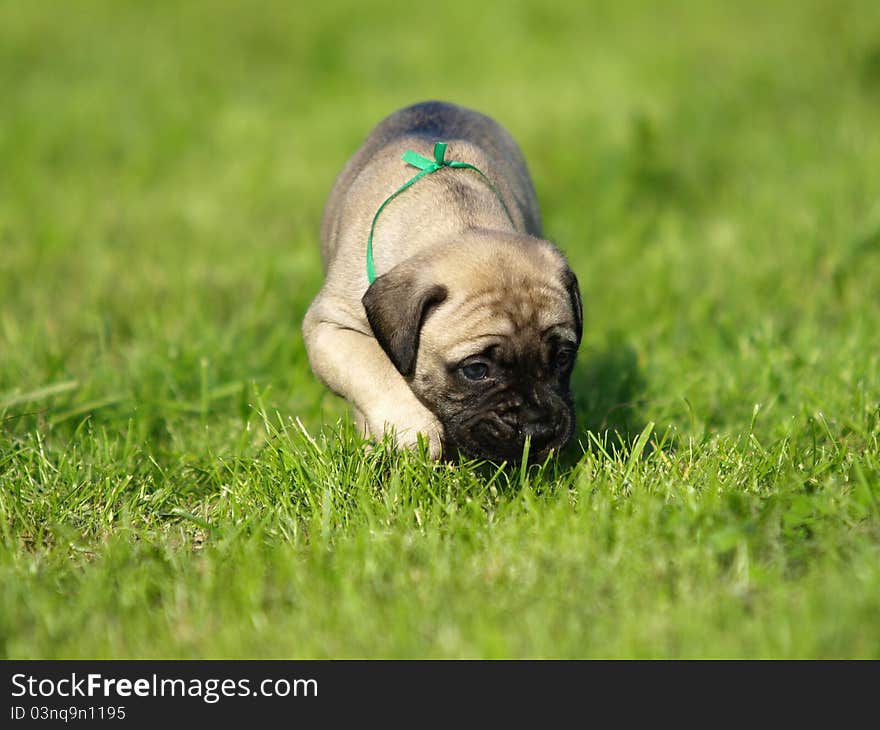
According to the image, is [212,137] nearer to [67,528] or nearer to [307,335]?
[307,335]

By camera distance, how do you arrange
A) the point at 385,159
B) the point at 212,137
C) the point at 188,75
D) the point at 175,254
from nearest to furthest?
the point at 385,159 → the point at 175,254 → the point at 212,137 → the point at 188,75

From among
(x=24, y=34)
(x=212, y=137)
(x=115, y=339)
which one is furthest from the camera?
(x=24, y=34)

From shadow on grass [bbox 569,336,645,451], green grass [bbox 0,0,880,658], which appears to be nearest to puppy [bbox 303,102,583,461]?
green grass [bbox 0,0,880,658]

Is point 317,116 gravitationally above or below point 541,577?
above

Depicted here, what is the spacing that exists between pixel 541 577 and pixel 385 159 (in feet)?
8.78

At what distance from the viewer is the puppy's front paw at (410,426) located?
462cm

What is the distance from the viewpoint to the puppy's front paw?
4617 mm

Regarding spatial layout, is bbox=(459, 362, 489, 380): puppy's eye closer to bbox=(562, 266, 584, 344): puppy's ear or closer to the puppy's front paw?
the puppy's front paw

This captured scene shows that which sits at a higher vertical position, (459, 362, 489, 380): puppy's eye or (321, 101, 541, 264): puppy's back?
(321, 101, 541, 264): puppy's back

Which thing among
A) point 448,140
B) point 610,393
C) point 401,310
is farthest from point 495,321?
Result: point 610,393

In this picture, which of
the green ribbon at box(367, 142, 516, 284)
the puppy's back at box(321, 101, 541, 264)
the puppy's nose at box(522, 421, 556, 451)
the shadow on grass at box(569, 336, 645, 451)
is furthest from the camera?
the puppy's back at box(321, 101, 541, 264)

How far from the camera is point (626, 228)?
8734 mm

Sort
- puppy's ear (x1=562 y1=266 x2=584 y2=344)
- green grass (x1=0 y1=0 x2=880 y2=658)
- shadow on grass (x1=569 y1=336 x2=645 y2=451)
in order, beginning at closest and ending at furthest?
1. green grass (x1=0 y1=0 x2=880 y2=658)
2. puppy's ear (x1=562 y1=266 x2=584 y2=344)
3. shadow on grass (x1=569 y1=336 x2=645 y2=451)

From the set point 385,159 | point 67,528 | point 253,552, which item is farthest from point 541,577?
point 385,159
